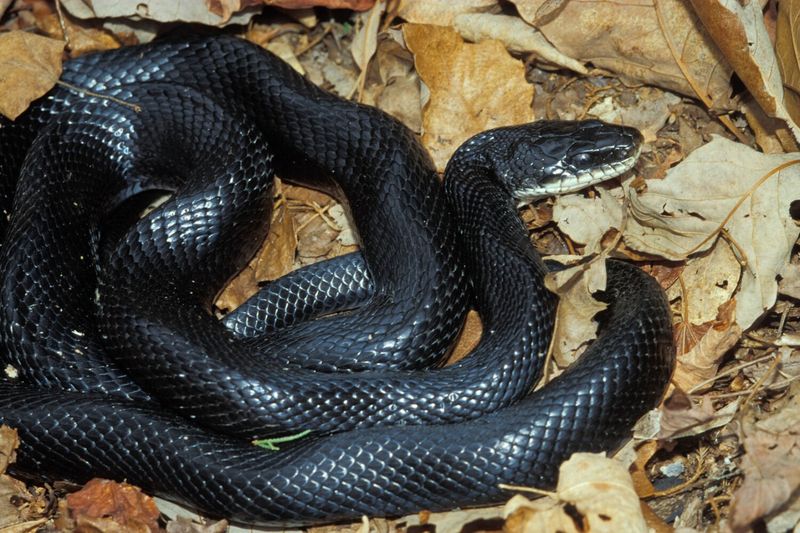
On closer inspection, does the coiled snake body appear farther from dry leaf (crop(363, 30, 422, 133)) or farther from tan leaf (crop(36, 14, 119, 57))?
dry leaf (crop(363, 30, 422, 133))

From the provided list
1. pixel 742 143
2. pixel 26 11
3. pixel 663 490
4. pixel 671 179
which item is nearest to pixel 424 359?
pixel 663 490

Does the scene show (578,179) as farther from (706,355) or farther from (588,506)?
(588,506)

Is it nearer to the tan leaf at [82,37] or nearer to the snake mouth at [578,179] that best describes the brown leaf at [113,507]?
the snake mouth at [578,179]

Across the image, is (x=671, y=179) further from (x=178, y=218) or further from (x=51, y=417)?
(x=51, y=417)

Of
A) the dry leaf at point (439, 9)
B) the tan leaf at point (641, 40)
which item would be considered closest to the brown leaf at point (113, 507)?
the dry leaf at point (439, 9)

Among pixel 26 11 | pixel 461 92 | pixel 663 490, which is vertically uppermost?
pixel 26 11

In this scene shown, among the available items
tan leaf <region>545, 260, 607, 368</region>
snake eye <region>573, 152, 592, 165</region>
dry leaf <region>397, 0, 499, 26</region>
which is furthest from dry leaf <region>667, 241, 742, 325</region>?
dry leaf <region>397, 0, 499, 26</region>

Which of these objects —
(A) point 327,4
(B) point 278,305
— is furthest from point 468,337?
(A) point 327,4
